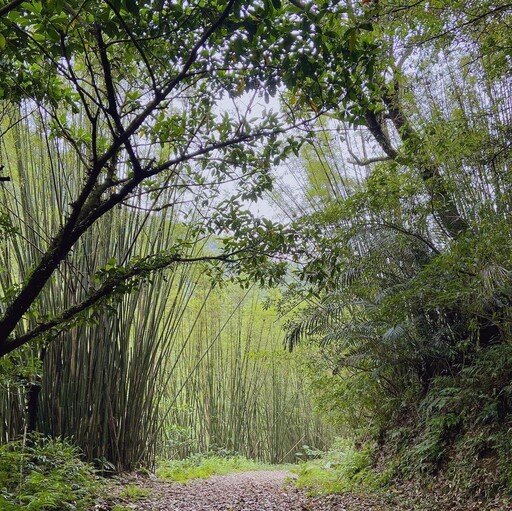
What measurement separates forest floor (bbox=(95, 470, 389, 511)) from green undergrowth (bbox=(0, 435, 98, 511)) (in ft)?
0.59

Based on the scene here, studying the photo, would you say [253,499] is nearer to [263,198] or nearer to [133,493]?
[133,493]

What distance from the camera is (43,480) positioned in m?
2.19

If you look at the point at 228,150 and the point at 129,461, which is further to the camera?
the point at 129,461

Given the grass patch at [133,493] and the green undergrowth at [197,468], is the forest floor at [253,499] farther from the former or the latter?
the green undergrowth at [197,468]

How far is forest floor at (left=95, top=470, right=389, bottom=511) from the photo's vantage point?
9.18 feet

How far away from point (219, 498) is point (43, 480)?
1469 mm

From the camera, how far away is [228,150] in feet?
6.48

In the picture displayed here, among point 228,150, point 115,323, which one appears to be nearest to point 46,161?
point 115,323

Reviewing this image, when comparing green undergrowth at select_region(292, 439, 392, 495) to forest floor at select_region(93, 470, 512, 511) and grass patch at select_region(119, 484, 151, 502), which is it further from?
grass patch at select_region(119, 484, 151, 502)

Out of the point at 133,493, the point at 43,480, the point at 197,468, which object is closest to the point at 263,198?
the point at 43,480

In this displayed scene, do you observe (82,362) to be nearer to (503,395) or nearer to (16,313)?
(16,313)

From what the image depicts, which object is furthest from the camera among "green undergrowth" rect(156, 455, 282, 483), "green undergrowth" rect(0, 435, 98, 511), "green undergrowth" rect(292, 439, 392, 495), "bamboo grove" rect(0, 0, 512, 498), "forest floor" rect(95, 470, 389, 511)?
"green undergrowth" rect(156, 455, 282, 483)

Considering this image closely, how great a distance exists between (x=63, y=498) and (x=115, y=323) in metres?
1.44

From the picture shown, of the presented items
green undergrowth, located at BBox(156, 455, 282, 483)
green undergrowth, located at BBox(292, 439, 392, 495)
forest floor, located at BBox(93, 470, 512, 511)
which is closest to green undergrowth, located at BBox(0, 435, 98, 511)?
forest floor, located at BBox(93, 470, 512, 511)
